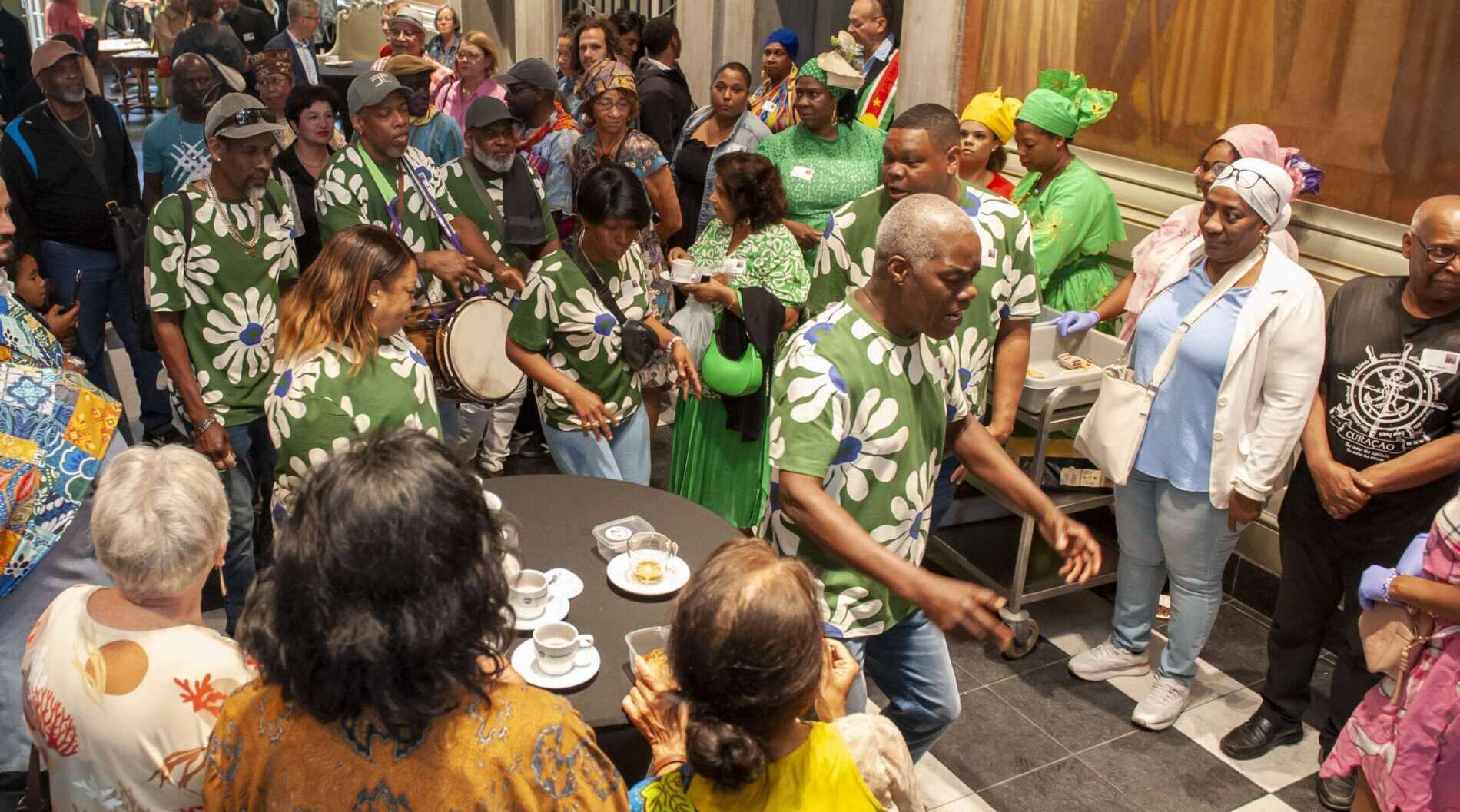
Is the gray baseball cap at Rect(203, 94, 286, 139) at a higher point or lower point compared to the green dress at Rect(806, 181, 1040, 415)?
higher

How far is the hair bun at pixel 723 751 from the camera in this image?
1.67m

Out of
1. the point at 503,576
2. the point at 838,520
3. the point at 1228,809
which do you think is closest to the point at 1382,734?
the point at 1228,809

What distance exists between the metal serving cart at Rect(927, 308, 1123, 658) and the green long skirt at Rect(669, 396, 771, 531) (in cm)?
92

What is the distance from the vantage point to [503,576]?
1588 millimetres

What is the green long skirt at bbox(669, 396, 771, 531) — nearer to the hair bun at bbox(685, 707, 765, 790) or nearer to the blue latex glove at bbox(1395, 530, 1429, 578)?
the blue latex glove at bbox(1395, 530, 1429, 578)

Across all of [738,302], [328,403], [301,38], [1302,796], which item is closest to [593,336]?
[738,302]

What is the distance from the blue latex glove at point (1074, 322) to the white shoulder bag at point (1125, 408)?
48 centimetres

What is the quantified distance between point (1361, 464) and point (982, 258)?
1367mm

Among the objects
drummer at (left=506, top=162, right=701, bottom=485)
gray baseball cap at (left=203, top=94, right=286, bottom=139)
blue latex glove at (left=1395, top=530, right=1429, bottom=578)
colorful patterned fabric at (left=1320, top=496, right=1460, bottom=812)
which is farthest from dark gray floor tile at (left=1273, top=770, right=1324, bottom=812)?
gray baseball cap at (left=203, top=94, right=286, bottom=139)

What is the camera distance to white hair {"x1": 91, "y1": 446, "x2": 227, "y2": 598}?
1959 millimetres

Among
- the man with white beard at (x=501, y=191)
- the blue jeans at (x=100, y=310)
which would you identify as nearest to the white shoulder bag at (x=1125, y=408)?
the man with white beard at (x=501, y=191)

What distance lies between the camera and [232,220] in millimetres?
3766

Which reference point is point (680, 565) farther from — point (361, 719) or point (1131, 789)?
point (1131, 789)

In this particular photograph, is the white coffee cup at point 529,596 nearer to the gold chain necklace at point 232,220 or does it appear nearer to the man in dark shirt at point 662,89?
the gold chain necklace at point 232,220
